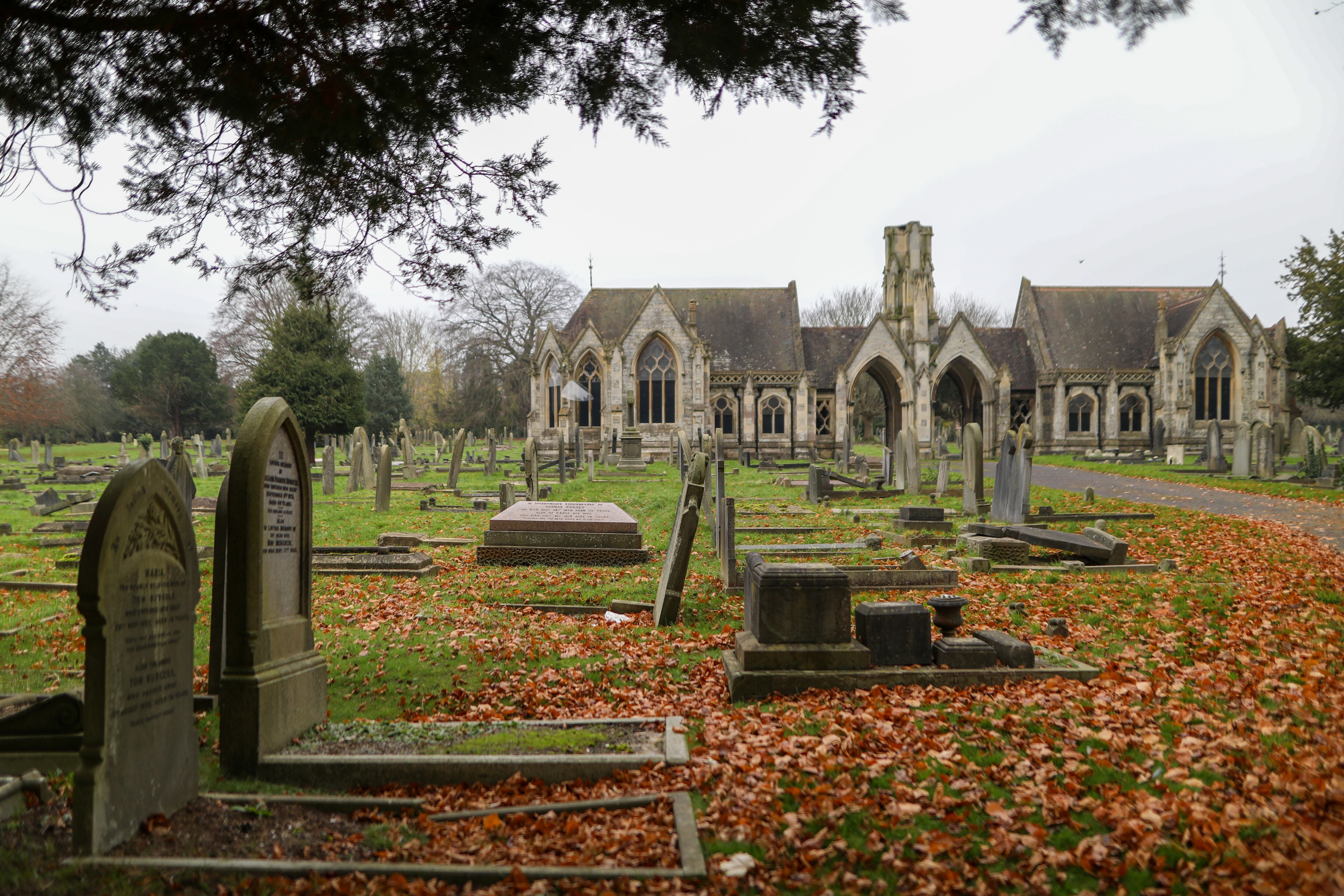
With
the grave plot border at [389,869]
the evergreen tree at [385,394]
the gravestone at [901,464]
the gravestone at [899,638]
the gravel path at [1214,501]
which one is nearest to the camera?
the grave plot border at [389,869]

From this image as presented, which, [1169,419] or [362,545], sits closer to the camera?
[362,545]

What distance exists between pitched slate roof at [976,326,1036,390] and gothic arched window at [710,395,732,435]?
45.0ft

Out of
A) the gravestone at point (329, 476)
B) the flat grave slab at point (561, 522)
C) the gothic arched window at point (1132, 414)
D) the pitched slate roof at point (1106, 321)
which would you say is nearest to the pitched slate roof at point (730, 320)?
the pitched slate roof at point (1106, 321)

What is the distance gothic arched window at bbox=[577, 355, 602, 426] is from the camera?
1678 inches

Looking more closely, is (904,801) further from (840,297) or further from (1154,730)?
(840,297)

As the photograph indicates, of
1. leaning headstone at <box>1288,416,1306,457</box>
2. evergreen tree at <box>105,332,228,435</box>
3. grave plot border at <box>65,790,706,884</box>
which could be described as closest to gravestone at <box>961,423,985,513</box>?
grave plot border at <box>65,790,706,884</box>

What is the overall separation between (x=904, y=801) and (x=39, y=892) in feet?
12.3

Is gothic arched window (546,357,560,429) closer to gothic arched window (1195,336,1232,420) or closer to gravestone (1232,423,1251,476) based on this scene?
gravestone (1232,423,1251,476)

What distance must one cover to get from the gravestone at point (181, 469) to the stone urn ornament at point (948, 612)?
11.5 metres

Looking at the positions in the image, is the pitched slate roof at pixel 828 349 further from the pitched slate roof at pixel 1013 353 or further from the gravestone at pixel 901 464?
the gravestone at pixel 901 464

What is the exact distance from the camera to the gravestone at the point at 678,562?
820cm

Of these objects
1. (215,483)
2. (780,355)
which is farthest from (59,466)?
(780,355)

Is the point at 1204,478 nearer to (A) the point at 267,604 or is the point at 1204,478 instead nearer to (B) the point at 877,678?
(B) the point at 877,678

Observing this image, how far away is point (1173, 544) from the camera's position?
12.5 m
